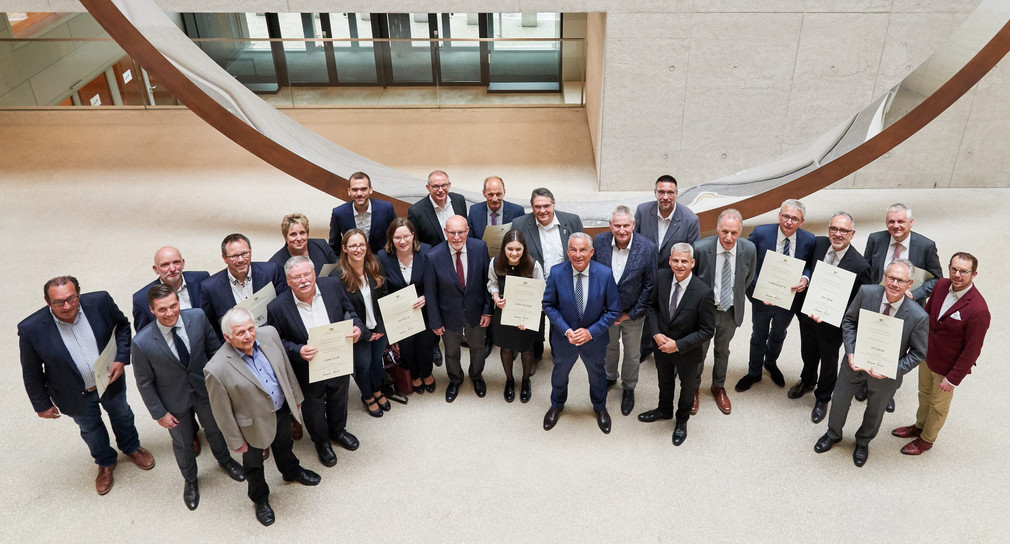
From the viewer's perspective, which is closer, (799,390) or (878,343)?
(878,343)

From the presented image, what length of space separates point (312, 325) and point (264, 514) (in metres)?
1.18

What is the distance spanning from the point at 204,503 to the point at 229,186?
511 cm

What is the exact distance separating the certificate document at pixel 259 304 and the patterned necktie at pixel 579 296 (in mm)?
1881

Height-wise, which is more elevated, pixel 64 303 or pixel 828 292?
A: pixel 64 303

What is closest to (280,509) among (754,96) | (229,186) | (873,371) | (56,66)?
(873,371)

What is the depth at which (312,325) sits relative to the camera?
445 centimetres

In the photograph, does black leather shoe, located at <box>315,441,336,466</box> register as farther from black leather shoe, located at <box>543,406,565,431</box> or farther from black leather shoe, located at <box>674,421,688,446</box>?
black leather shoe, located at <box>674,421,688,446</box>

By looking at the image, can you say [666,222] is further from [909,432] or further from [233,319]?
[233,319]

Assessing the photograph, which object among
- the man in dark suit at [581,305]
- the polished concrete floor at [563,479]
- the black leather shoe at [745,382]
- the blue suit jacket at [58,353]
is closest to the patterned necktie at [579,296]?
the man in dark suit at [581,305]

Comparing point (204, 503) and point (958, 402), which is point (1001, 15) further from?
point (204, 503)

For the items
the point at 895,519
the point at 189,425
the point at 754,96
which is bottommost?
the point at 895,519

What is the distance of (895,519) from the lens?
4438 millimetres

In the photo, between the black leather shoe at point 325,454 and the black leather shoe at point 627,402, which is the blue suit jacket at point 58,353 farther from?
the black leather shoe at point 627,402

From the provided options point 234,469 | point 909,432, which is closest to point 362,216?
point 234,469
